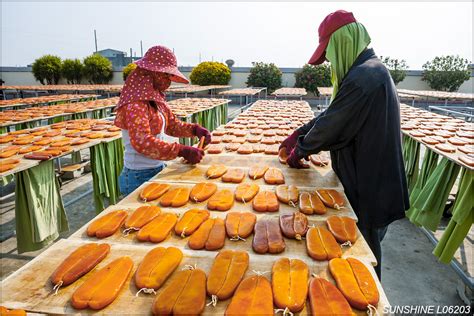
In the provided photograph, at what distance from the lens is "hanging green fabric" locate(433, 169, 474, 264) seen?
9.46 ft

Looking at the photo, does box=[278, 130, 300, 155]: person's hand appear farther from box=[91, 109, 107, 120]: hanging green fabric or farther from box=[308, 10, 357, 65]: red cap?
box=[91, 109, 107, 120]: hanging green fabric

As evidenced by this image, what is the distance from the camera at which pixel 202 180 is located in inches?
90.0

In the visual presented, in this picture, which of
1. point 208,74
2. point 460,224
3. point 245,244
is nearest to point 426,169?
point 460,224

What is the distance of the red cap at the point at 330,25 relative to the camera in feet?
6.88

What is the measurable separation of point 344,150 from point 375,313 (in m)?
1.28

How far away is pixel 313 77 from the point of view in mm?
22625

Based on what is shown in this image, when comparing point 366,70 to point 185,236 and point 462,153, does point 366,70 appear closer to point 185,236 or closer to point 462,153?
point 185,236

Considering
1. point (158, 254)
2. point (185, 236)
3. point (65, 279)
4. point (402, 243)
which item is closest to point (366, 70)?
point (185, 236)

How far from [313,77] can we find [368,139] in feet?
72.3

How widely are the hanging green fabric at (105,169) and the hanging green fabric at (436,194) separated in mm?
4353

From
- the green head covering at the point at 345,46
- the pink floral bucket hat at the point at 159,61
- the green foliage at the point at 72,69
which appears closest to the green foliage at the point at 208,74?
the green foliage at the point at 72,69

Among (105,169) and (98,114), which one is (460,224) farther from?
(98,114)

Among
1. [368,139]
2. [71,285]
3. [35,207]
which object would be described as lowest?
[35,207]

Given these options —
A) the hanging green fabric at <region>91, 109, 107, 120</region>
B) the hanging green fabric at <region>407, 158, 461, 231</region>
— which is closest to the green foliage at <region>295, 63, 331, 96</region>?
the hanging green fabric at <region>91, 109, 107, 120</region>
